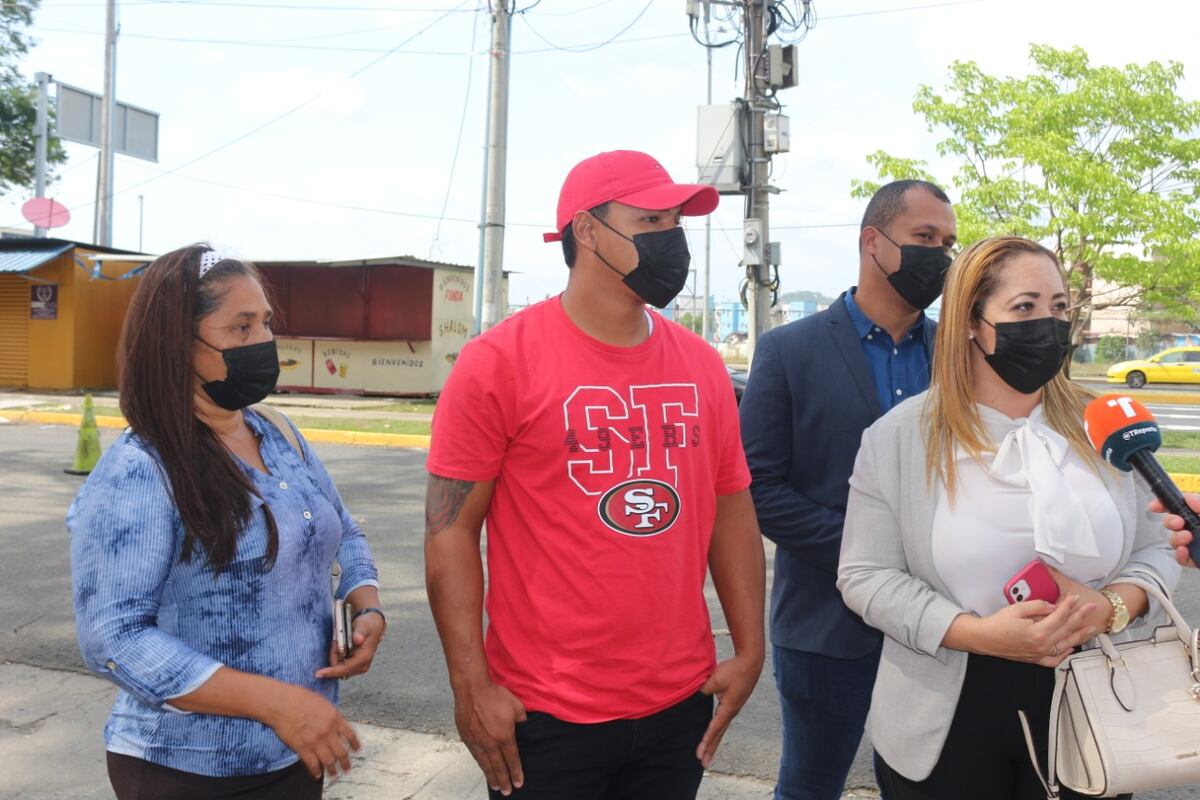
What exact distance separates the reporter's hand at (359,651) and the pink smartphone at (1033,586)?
131cm

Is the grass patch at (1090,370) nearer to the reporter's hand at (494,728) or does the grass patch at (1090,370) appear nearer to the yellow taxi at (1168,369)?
the yellow taxi at (1168,369)

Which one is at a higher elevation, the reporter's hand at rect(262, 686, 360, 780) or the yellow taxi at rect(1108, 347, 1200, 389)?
the yellow taxi at rect(1108, 347, 1200, 389)

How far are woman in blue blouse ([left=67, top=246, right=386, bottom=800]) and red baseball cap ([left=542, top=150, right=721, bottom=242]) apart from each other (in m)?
0.76

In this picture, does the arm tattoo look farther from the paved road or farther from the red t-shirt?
the paved road

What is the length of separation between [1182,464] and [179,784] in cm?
1296

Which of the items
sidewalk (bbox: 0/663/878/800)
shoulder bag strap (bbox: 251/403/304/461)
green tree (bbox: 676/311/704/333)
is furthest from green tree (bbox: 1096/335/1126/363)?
shoulder bag strap (bbox: 251/403/304/461)

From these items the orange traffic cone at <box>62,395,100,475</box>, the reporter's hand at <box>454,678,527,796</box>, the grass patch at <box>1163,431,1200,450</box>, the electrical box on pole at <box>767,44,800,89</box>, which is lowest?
the orange traffic cone at <box>62,395,100,475</box>

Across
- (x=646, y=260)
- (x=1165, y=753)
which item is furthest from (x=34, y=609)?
(x=1165, y=753)

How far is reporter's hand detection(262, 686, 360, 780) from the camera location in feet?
6.53

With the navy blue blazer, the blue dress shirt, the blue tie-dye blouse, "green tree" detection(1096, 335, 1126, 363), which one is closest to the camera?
the blue tie-dye blouse

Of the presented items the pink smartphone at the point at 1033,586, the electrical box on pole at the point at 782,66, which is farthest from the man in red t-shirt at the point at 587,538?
the electrical box on pole at the point at 782,66

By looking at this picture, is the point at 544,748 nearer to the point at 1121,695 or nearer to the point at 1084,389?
the point at 1121,695

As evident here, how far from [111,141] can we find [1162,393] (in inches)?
1072

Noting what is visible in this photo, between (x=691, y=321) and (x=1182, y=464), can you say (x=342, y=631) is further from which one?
(x=691, y=321)
